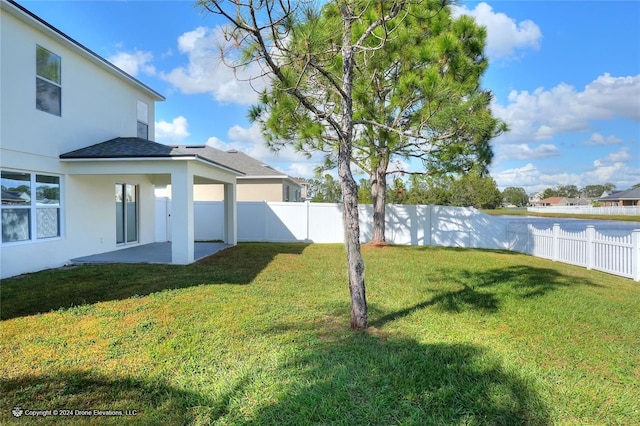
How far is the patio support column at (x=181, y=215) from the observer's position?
9.11m

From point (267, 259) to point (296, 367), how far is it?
7127 millimetres

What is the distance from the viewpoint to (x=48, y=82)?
27.5 ft

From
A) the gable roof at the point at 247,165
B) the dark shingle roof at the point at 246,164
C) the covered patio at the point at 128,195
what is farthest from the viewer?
the dark shingle roof at the point at 246,164

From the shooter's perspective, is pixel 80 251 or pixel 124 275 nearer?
pixel 124 275

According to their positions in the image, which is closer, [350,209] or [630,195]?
Result: [350,209]

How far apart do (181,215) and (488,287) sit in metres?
7.26

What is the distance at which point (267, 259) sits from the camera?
10562 millimetres

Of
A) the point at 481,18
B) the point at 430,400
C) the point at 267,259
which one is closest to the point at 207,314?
the point at 430,400

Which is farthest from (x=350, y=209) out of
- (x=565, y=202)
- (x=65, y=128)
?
(x=565, y=202)

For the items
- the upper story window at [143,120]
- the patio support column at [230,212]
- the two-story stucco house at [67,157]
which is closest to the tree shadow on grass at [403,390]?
the two-story stucco house at [67,157]

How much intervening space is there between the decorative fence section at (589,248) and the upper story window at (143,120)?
1411 centimetres

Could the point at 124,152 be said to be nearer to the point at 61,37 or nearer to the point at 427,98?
the point at 61,37

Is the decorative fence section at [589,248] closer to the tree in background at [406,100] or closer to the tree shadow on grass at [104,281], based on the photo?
the tree in background at [406,100]

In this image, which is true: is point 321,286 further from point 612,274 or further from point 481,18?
point 481,18
